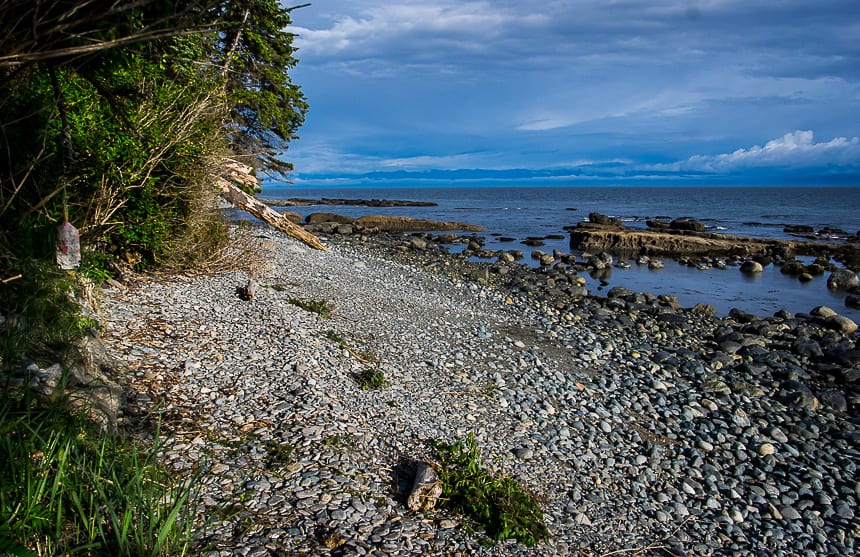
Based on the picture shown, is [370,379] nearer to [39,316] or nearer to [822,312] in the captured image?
[39,316]

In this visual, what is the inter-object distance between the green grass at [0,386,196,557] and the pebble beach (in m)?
0.41

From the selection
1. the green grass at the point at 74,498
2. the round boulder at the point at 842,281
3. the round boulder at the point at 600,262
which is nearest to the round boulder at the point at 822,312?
the round boulder at the point at 842,281

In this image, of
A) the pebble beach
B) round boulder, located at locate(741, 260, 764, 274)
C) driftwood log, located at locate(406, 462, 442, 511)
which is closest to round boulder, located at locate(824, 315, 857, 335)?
the pebble beach

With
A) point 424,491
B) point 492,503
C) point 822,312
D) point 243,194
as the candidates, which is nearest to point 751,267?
point 822,312

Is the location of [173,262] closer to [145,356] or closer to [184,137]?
[184,137]

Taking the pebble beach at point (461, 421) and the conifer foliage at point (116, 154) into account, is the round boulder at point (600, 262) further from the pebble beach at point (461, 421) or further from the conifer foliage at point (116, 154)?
the conifer foliage at point (116, 154)

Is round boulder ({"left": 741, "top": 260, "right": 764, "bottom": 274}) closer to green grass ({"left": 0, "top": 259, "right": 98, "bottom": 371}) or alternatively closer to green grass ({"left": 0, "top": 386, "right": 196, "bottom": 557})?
green grass ({"left": 0, "top": 259, "right": 98, "bottom": 371})

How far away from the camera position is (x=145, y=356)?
5996 mm

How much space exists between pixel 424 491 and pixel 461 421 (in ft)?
6.31

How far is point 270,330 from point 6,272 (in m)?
2.84

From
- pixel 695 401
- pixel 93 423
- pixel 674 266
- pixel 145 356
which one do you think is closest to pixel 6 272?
pixel 145 356

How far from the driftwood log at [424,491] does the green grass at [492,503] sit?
9 cm

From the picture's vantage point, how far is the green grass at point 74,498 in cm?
293

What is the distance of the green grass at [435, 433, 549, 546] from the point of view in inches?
170
